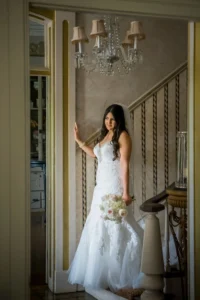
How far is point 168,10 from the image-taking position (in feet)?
8.97

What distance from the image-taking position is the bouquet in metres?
4.28

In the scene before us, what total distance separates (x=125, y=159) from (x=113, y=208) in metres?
0.46

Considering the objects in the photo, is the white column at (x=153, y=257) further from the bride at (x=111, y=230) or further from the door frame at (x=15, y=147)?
the bride at (x=111, y=230)

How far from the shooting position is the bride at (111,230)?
4.21 m

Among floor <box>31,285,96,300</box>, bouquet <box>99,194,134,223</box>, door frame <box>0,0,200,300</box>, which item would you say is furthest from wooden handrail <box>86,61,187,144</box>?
door frame <box>0,0,200,300</box>

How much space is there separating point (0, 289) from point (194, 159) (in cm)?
132

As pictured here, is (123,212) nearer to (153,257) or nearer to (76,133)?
(76,133)

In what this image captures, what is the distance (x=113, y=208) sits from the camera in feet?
14.0

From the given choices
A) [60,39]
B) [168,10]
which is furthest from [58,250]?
[168,10]

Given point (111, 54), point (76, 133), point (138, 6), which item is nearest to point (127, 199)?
point (76, 133)

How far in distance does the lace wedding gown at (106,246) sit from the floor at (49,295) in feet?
0.52

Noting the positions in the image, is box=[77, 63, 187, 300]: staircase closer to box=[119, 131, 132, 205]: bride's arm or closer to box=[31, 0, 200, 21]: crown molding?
box=[119, 131, 132, 205]: bride's arm

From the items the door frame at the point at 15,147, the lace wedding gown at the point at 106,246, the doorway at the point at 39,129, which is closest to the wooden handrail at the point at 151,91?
the lace wedding gown at the point at 106,246

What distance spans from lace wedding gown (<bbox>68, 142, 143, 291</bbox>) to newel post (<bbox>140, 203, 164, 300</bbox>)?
42.1 inches
